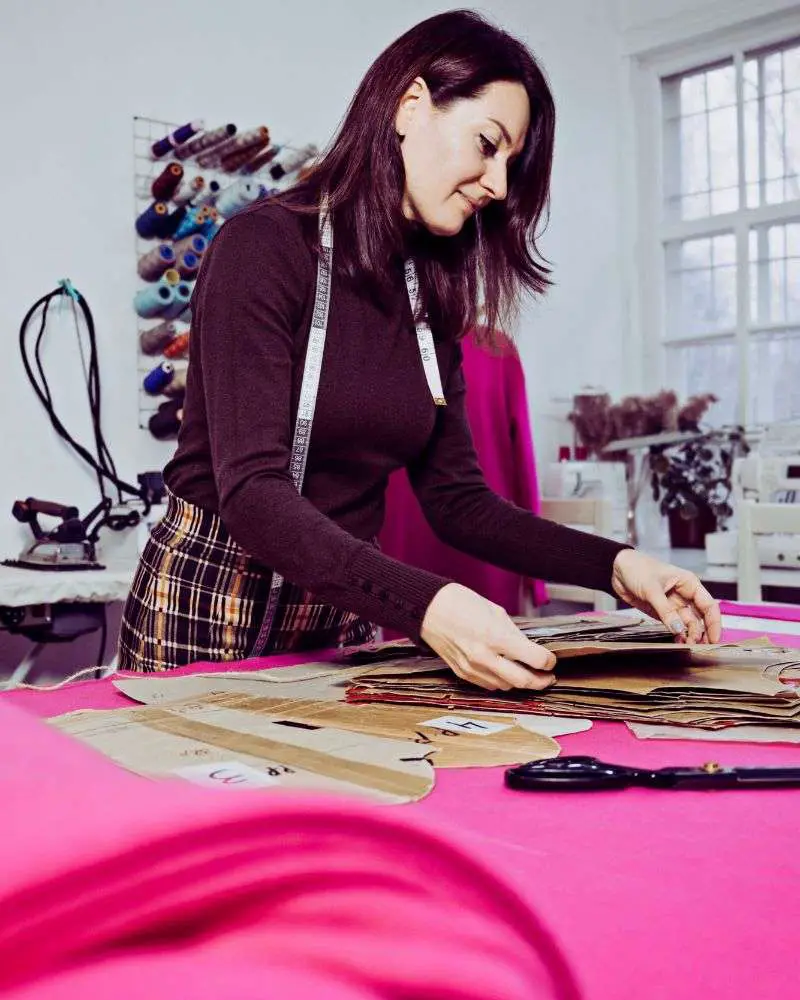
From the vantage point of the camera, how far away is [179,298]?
2.89m

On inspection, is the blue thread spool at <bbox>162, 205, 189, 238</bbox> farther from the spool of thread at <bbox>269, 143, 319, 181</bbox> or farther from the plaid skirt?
the plaid skirt

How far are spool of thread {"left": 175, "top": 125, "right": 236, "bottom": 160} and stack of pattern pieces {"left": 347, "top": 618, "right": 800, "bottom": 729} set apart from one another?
7.44 ft

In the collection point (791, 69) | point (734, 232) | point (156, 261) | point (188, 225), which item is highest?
point (791, 69)

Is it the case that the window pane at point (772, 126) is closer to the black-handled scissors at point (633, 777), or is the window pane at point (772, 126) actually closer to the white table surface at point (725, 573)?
the white table surface at point (725, 573)

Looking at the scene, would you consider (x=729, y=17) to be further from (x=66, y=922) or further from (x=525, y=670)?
(x=66, y=922)

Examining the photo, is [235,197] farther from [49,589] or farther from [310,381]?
[310,381]

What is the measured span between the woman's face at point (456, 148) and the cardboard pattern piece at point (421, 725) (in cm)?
67

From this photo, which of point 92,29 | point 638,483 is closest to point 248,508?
point 92,29

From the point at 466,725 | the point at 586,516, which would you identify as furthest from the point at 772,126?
the point at 466,725

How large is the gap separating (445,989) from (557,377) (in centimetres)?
393

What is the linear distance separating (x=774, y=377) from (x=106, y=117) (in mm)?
2695

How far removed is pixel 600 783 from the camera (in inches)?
25.5

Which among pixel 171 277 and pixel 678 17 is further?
pixel 678 17

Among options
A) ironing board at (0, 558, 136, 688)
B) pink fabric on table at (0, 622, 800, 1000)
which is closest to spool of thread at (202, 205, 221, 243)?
ironing board at (0, 558, 136, 688)
